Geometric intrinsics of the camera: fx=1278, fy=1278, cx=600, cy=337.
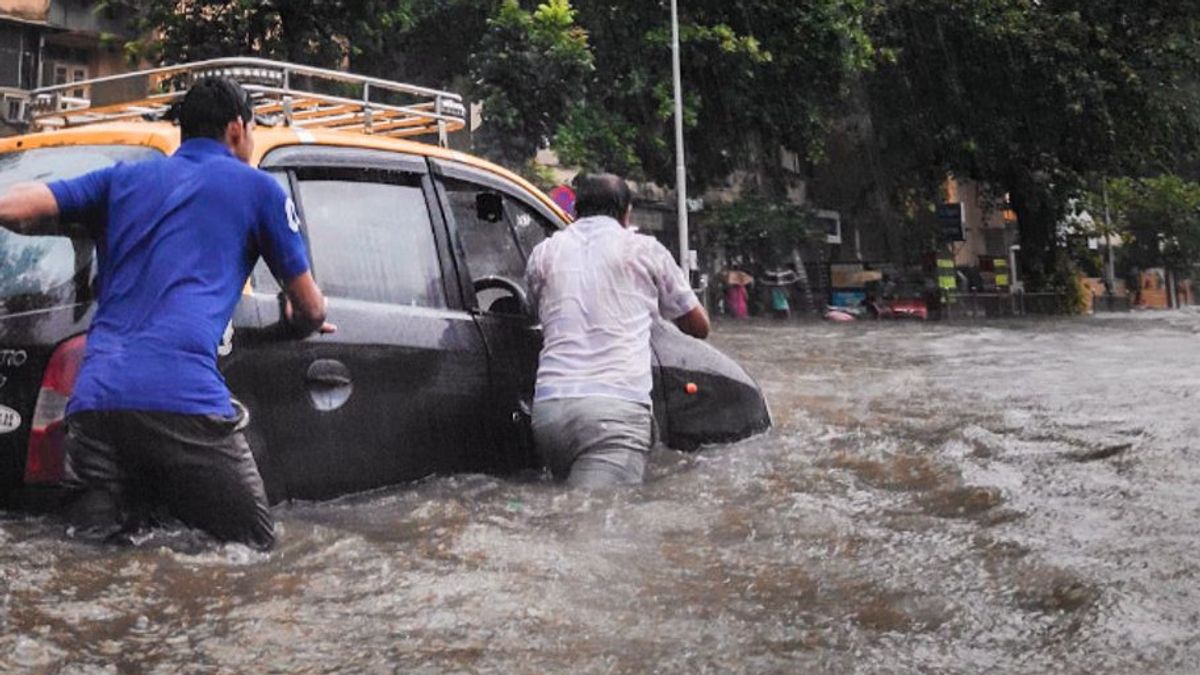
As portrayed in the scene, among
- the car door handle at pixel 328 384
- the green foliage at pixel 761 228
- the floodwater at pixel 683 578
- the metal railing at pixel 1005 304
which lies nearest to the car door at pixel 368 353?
the car door handle at pixel 328 384

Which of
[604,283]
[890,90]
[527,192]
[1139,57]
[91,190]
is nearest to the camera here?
[91,190]

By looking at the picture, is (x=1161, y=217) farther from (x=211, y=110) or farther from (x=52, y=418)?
(x=52, y=418)

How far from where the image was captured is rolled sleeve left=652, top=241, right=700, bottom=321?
4.59 m

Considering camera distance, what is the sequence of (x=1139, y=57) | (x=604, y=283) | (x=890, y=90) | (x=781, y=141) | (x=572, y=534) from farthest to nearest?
(x=890, y=90) < (x=1139, y=57) < (x=781, y=141) < (x=604, y=283) < (x=572, y=534)

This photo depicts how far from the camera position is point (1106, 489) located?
471 centimetres

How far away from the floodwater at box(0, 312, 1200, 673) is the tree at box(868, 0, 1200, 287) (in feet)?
66.2

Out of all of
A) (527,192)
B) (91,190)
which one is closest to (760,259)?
(527,192)

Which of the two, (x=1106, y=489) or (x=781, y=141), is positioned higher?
(x=781, y=141)

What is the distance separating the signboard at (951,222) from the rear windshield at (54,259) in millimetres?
33617

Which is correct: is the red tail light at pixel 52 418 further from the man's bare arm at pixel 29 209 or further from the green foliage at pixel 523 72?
the green foliage at pixel 523 72

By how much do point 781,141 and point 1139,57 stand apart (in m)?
8.68

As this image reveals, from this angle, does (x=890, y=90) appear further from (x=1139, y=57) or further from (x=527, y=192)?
(x=527, y=192)

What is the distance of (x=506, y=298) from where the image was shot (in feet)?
15.5

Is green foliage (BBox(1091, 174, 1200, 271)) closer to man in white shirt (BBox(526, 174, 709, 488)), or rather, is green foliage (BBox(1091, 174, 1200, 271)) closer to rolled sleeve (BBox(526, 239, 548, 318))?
man in white shirt (BBox(526, 174, 709, 488))
